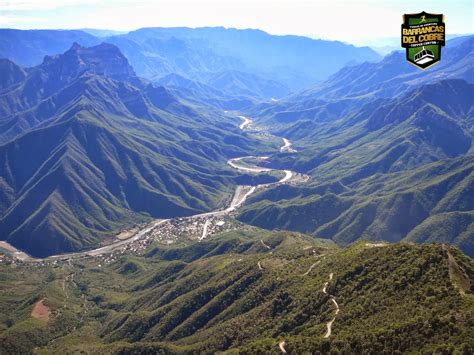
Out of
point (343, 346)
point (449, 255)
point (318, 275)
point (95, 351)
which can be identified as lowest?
point (95, 351)

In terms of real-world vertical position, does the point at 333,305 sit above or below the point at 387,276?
below

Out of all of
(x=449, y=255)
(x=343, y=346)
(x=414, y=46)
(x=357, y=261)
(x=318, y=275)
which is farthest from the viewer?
(x=318, y=275)

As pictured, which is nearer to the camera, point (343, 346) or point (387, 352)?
point (387, 352)

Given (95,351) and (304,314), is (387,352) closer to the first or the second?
(304,314)

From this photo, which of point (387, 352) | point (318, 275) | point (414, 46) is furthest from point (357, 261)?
point (414, 46)

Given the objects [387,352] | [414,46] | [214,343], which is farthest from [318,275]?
[414,46]

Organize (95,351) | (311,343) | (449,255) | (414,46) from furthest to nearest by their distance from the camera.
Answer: (95,351)
(449,255)
(311,343)
(414,46)
